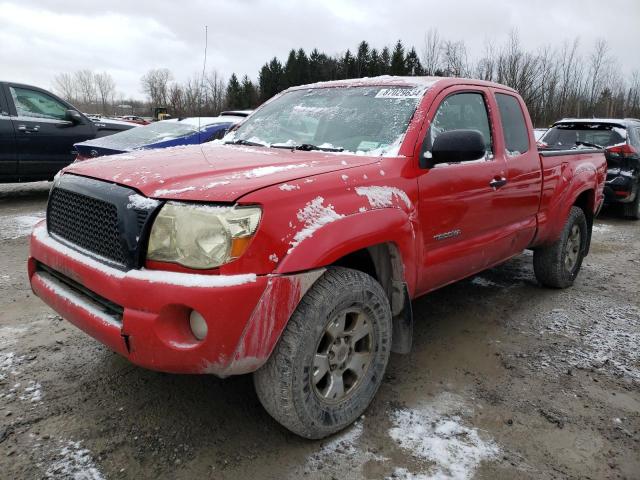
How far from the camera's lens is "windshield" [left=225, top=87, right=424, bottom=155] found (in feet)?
9.43

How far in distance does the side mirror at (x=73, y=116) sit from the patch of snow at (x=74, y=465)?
722 cm

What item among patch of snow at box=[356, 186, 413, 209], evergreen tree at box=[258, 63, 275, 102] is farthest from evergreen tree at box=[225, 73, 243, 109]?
patch of snow at box=[356, 186, 413, 209]

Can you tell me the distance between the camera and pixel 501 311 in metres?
4.13

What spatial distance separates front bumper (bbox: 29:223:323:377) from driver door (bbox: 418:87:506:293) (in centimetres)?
103

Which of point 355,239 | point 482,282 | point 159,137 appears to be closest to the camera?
point 355,239

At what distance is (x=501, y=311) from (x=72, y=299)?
3257 mm

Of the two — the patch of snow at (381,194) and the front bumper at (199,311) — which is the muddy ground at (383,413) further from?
the patch of snow at (381,194)

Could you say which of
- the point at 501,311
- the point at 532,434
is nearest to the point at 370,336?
the point at 532,434

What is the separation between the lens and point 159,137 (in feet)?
22.6

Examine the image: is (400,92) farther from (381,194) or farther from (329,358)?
(329,358)

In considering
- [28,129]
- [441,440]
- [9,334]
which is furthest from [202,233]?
[28,129]

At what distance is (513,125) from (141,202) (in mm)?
2914

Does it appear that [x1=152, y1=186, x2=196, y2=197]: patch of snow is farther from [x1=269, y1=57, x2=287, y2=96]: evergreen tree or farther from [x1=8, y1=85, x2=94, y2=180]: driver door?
[x1=269, y1=57, x2=287, y2=96]: evergreen tree

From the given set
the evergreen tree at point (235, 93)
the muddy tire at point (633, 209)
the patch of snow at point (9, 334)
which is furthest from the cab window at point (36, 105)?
the evergreen tree at point (235, 93)
